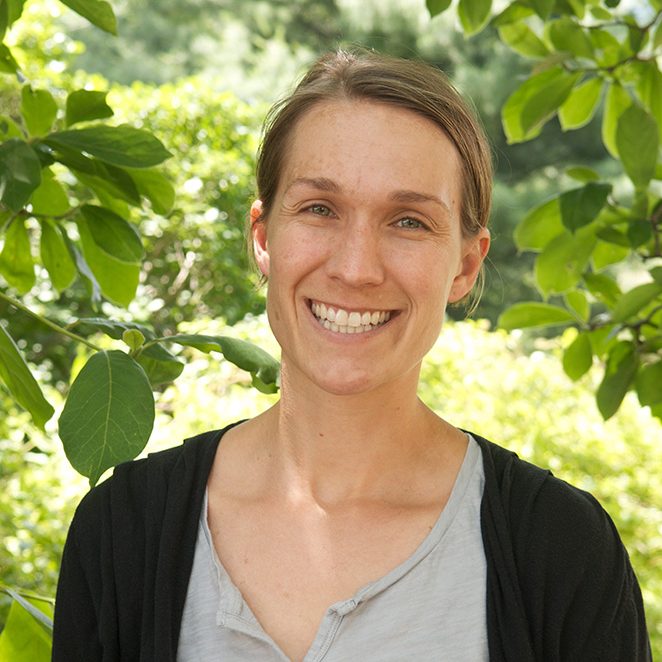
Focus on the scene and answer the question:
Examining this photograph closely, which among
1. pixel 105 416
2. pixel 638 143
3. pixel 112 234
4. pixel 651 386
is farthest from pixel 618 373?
pixel 105 416

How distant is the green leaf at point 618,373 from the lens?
6.31 feet

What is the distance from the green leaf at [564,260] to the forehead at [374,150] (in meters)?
0.60

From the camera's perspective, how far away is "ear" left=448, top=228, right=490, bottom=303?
150cm

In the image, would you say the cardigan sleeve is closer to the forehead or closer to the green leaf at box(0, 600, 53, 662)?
the forehead

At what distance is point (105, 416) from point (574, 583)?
54 centimetres

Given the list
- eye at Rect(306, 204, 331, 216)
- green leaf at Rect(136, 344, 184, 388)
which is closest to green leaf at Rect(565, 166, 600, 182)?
eye at Rect(306, 204, 331, 216)

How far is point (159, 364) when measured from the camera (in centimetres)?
149

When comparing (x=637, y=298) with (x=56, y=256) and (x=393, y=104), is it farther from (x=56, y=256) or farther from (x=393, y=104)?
(x=56, y=256)

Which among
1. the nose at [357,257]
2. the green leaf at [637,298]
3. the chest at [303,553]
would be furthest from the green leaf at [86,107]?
the green leaf at [637,298]

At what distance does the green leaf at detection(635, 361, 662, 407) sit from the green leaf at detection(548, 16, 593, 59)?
0.51 meters

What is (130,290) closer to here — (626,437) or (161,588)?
(161,588)

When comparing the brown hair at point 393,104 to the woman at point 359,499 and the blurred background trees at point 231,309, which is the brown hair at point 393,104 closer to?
the woman at point 359,499

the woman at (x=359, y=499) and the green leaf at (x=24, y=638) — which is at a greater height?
the woman at (x=359, y=499)

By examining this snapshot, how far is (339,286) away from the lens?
1.34 metres
